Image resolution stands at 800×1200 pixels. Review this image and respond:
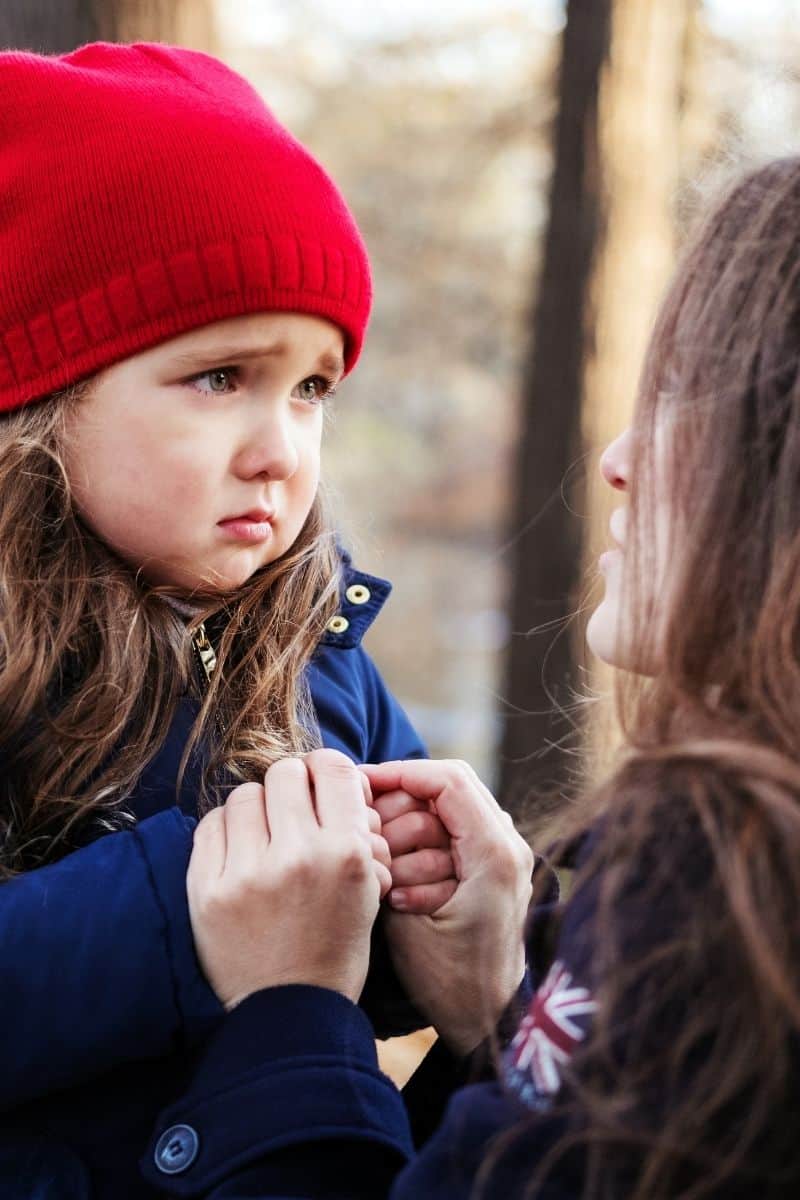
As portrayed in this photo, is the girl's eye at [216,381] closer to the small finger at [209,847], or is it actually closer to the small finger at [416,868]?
the small finger at [209,847]

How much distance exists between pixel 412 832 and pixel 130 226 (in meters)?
0.90

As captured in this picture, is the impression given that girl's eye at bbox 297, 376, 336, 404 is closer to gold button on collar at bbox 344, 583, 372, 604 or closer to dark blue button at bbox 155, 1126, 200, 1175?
gold button on collar at bbox 344, 583, 372, 604

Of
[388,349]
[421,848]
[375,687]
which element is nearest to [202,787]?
[421,848]

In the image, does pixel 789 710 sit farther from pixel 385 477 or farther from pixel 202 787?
pixel 385 477

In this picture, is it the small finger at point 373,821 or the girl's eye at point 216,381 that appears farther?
the girl's eye at point 216,381

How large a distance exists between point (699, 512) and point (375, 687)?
3.04 feet

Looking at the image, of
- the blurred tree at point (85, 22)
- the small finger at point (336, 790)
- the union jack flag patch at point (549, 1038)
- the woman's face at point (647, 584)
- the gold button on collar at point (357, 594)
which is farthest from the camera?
the blurred tree at point (85, 22)

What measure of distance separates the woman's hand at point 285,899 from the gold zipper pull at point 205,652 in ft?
0.92

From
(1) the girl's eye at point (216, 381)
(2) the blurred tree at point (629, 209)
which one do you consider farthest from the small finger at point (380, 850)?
(2) the blurred tree at point (629, 209)

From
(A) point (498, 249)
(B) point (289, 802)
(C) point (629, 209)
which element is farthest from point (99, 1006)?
(A) point (498, 249)

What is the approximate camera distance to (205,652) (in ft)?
6.22

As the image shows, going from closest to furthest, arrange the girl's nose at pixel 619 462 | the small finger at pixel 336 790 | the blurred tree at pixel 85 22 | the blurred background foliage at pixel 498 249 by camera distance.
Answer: the girl's nose at pixel 619 462
the small finger at pixel 336 790
the blurred tree at pixel 85 22
the blurred background foliage at pixel 498 249

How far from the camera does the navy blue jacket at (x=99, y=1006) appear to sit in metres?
1.55

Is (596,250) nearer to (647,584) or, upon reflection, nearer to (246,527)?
(246,527)
